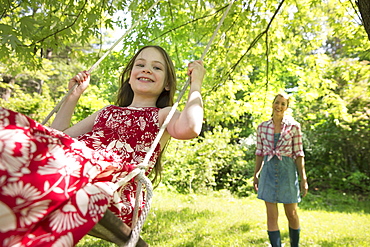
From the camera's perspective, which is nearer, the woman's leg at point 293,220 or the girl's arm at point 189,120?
the girl's arm at point 189,120

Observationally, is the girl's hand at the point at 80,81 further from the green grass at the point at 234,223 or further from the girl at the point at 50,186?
the green grass at the point at 234,223

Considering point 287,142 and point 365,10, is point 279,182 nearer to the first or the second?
point 287,142

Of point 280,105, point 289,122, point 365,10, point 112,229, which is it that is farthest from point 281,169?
point 112,229

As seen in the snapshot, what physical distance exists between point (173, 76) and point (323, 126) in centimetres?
757

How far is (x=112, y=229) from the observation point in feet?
3.20

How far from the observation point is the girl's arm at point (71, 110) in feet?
6.02

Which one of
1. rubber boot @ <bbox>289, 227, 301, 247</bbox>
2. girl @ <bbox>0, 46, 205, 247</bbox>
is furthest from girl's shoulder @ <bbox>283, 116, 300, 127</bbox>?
girl @ <bbox>0, 46, 205, 247</bbox>

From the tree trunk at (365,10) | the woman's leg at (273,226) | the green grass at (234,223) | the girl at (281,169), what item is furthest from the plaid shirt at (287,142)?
the tree trunk at (365,10)

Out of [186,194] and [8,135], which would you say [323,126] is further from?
[8,135]

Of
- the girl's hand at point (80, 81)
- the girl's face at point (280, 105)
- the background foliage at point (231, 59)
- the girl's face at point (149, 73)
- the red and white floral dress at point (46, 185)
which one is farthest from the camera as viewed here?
the girl's face at point (280, 105)

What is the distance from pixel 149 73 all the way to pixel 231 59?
2.65m

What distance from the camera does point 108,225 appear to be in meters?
A: 0.96

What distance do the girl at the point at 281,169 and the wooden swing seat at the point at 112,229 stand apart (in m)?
2.28

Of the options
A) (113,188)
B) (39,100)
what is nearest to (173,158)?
(39,100)
